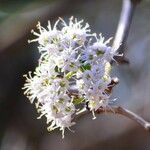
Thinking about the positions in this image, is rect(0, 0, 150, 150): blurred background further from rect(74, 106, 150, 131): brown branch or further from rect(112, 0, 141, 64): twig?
Result: rect(74, 106, 150, 131): brown branch

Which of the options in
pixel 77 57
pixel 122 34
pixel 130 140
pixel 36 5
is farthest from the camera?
pixel 36 5

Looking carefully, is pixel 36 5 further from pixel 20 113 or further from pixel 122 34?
pixel 122 34

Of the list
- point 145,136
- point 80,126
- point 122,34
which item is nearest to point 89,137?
point 80,126

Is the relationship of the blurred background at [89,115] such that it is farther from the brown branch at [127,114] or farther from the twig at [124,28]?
the brown branch at [127,114]

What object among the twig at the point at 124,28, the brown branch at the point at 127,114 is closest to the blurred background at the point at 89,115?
the twig at the point at 124,28

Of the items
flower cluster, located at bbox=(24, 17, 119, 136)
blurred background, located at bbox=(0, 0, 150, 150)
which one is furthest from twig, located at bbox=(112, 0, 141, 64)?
blurred background, located at bbox=(0, 0, 150, 150)

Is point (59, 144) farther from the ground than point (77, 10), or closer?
closer

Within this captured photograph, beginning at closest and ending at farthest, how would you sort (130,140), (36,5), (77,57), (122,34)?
1. (77,57)
2. (122,34)
3. (130,140)
4. (36,5)
